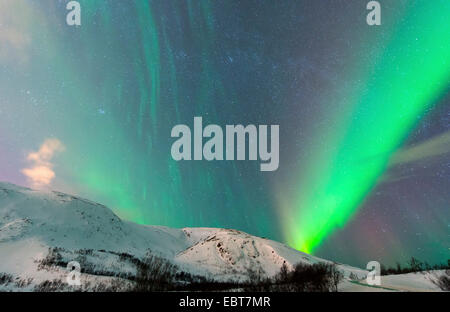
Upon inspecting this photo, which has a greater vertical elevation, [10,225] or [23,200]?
[23,200]

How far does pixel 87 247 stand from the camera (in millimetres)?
121500

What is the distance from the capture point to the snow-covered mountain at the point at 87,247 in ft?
277

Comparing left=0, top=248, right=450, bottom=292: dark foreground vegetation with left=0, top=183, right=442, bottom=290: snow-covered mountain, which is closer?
left=0, top=248, right=450, bottom=292: dark foreground vegetation

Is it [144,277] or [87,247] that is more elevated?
[87,247]

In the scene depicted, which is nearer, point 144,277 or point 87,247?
point 144,277

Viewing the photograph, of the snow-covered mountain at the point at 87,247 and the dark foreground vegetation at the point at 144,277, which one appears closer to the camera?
the dark foreground vegetation at the point at 144,277

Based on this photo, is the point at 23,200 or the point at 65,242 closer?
the point at 65,242

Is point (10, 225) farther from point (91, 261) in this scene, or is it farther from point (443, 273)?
point (443, 273)

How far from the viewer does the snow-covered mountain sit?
8456 centimetres
